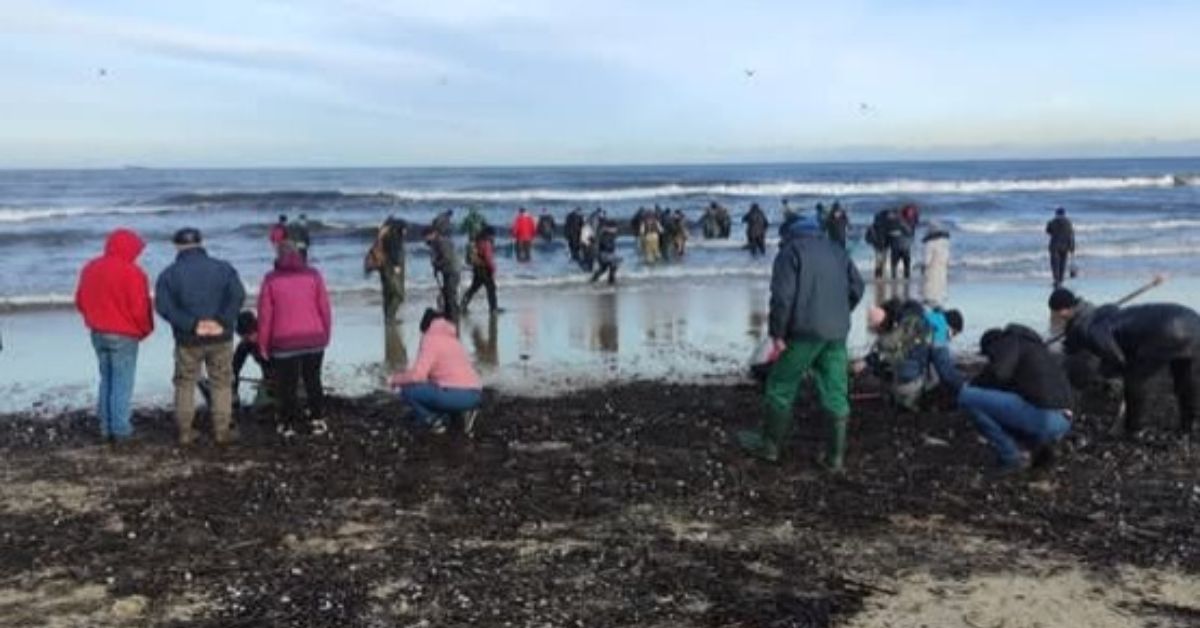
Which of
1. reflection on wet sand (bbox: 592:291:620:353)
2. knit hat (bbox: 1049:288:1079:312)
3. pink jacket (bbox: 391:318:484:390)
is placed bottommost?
reflection on wet sand (bbox: 592:291:620:353)

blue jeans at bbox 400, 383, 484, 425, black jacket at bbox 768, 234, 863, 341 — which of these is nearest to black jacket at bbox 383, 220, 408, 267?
blue jeans at bbox 400, 383, 484, 425

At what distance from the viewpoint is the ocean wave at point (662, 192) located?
5459 centimetres

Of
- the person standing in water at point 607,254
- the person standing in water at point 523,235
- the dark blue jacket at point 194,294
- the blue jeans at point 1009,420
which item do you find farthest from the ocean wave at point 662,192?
the blue jeans at point 1009,420

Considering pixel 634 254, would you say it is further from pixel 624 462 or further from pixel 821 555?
pixel 821 555

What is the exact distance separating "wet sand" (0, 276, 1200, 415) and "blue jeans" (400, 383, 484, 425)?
235cm

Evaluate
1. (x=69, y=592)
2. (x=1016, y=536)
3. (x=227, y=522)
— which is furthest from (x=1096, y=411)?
(x=69, y=592)

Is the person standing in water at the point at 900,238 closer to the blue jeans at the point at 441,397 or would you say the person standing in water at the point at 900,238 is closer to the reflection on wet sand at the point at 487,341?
the reflection on wet sand at the point at 487,341

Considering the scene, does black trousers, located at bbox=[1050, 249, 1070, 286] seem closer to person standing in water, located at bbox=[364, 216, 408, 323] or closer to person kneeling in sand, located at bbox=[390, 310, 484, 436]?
person standing in water, located at bbox=[364, 216, 408, 323]

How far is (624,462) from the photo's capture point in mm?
8477

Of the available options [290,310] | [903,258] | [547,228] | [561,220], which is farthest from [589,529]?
[561,220]

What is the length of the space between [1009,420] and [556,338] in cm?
810

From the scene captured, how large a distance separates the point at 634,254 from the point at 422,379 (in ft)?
72.5

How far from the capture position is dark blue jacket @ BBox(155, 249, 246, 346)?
909cm

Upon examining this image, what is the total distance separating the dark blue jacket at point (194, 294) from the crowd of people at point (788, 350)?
1 centimetres
